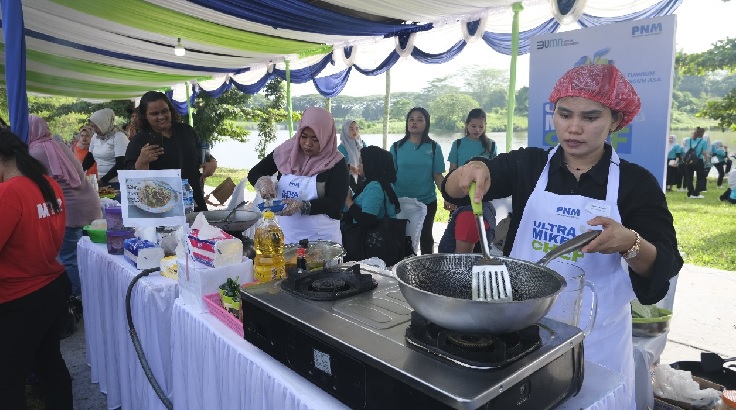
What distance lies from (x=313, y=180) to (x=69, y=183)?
6.16 ft

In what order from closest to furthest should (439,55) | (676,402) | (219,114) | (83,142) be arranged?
1. (676,402)
2. (439,55)
3. (83,142)
4. (219,114)

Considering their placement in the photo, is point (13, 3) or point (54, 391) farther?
point (13, 3)

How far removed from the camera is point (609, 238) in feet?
3.58

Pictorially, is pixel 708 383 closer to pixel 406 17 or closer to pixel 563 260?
pixel 563 260

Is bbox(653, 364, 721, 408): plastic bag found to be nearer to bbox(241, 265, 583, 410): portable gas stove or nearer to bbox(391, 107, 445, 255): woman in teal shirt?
bbox(241, 265, 583, 410): portable gas stove

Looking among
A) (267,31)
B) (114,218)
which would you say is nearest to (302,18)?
(267,31)

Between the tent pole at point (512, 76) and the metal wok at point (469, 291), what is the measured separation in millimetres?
3688

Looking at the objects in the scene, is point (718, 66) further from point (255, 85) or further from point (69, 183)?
point (69, 183)

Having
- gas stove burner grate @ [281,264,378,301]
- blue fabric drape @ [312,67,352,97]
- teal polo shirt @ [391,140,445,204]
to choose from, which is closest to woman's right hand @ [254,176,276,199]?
gas stove burner grate @ [281,264,378,301]

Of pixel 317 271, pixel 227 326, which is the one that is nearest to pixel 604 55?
pixel 317 271

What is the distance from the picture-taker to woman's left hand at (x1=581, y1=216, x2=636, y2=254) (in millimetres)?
1085

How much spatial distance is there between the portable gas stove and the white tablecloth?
0.89 metres

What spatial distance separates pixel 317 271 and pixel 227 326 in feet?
1.12

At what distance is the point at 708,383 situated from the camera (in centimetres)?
200
